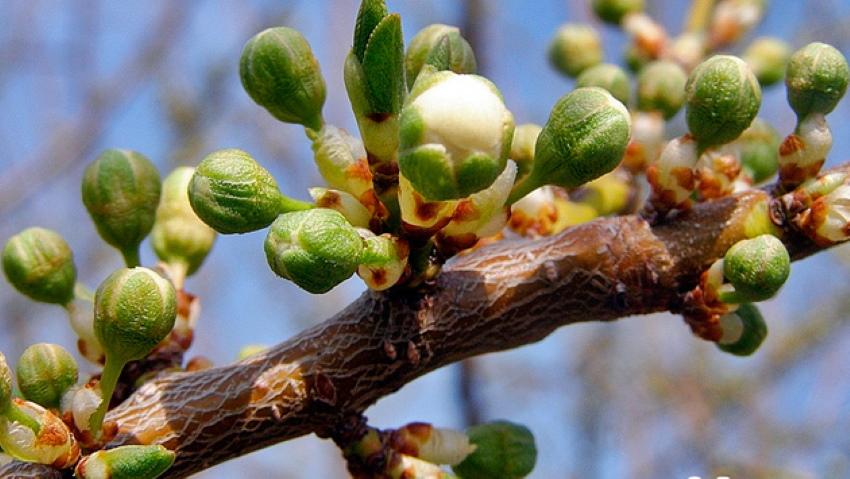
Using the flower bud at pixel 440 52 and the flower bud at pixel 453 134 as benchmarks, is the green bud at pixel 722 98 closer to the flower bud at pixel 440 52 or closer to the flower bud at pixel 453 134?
the flower bud at pixel 440 52

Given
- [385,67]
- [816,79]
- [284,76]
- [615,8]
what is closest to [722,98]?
[816,79]

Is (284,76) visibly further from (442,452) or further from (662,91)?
(662,91)

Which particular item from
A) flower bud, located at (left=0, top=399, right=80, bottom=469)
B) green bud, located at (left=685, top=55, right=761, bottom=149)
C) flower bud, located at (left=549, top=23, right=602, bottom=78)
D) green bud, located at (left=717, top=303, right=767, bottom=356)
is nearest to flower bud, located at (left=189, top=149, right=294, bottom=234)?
flower bud, located at (left=0, top=399, right=80, bottom=469)

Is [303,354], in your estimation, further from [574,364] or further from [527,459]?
[574,364]

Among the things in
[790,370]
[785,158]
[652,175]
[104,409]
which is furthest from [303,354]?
[790,370]

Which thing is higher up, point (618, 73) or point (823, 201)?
point (618, 73)

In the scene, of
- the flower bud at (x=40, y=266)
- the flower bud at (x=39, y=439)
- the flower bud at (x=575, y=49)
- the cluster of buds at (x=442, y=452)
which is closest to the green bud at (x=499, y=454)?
the cluster of buds at (x=442, y=452)
